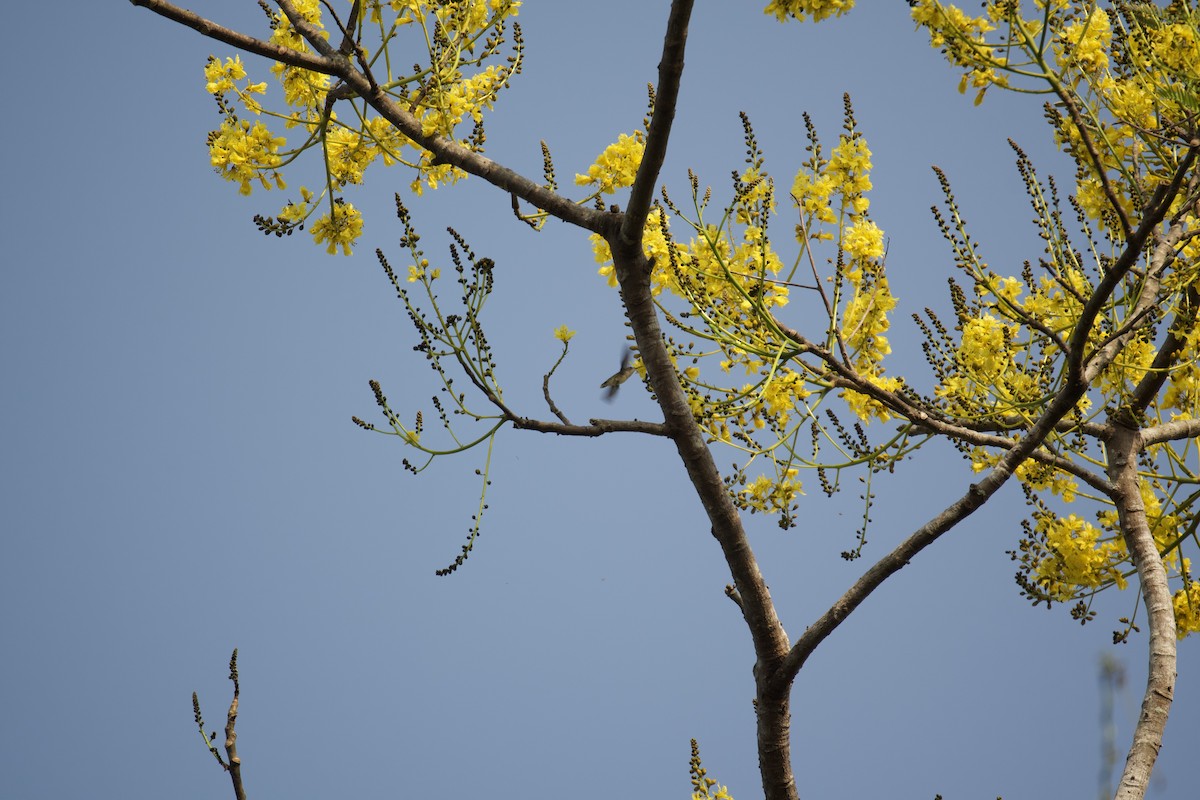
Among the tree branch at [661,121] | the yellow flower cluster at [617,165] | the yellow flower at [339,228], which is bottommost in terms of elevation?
the tree branch at [661,121]

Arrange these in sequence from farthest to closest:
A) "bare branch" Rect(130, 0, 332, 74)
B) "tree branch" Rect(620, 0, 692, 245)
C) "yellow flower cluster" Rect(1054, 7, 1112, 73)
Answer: "yellow flower cluster" Rect(1054, 7, 1112, 73), "bare branch" Rect(130, 0, 332, 74), "tree branch" Rect(620, 0, 692, 245)

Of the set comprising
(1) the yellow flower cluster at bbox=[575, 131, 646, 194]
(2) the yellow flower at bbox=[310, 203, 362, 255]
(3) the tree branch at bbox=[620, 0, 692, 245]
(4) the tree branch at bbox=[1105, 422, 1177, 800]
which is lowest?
(4) the tree branch at bbox=[1105, 422, 1177, 800]

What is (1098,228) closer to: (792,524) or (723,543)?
(792,524)

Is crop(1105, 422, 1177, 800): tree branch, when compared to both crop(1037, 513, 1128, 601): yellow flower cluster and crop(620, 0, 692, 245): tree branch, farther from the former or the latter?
crop(620, 0, 692, 245): tree branch

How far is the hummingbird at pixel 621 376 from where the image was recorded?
9.01 feet

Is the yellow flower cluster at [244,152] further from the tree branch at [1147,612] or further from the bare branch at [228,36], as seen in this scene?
the tree branch at [1147,612]

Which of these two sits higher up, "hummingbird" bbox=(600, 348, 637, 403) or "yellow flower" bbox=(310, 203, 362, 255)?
"yellow flower" bbox=(310, 203, 362, 255)

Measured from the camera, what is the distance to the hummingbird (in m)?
2.75

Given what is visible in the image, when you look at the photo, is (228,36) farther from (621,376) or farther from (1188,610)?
(1188,610)

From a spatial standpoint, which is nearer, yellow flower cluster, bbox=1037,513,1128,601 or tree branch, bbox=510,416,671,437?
tree branch, bbox=510,416,671,437

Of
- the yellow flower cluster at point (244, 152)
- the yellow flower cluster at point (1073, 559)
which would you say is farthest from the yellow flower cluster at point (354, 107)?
the yellow flower cluster at point (1073, 559)

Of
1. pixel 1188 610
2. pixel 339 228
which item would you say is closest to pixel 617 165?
pixel 339 228

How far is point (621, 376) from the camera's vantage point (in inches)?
109

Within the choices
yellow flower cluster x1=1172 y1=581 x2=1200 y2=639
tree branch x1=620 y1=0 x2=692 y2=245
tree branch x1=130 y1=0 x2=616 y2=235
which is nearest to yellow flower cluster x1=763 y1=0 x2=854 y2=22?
tree branch x1=620 y1=0 x2=692 y2=245
